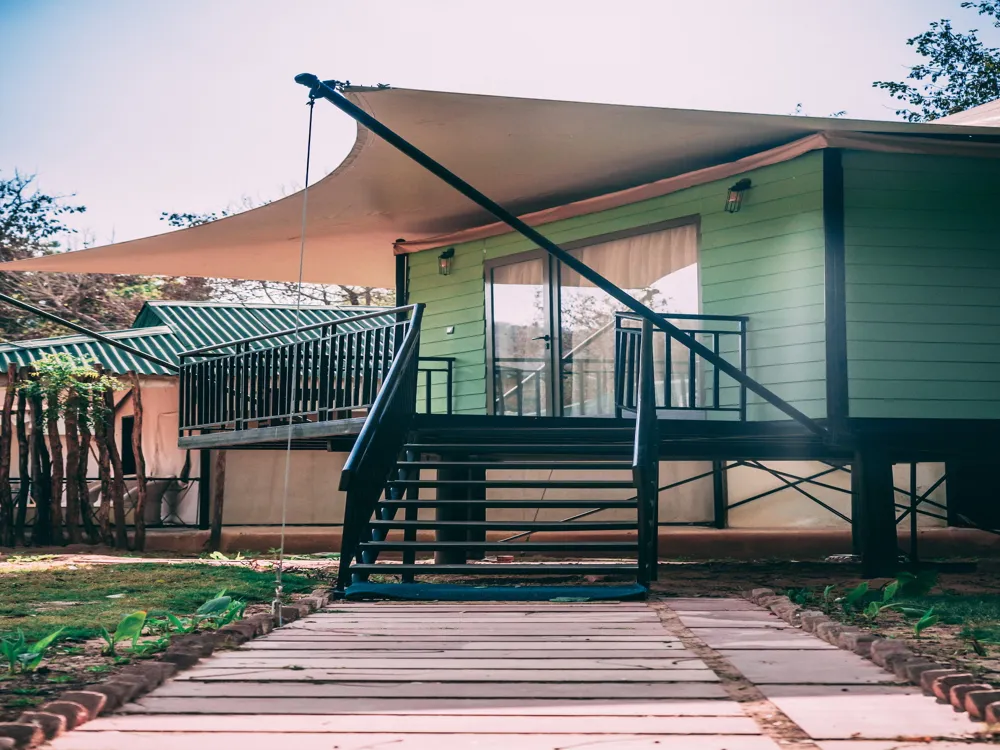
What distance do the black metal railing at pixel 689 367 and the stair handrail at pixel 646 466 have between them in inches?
49.0

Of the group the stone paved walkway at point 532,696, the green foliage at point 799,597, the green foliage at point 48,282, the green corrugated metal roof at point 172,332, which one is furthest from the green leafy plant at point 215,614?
the green foliage at point 48,282

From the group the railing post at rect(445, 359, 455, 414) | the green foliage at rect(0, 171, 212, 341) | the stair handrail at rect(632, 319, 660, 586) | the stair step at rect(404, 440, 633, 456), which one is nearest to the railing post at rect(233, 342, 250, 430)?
the railing post at rect(445, 359, 455, 414)

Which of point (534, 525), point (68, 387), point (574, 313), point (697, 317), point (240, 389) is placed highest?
point (574, 313)

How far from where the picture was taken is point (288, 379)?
8523mm

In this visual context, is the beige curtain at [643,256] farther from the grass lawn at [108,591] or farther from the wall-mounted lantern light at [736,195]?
the grass lawn at [108,591]

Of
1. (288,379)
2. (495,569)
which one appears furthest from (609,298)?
(495,569)

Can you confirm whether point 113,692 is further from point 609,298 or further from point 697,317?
point 609,298

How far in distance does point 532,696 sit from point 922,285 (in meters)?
6.18

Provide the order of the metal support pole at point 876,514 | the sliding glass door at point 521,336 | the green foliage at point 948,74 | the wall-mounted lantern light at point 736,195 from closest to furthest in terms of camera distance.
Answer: the metal support pole at point 876,514
the wall-mounted lantern light at point 736,195
the sliding glass door at point 521,336
the green foliage at point 948,74

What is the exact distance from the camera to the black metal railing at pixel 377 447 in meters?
5.82

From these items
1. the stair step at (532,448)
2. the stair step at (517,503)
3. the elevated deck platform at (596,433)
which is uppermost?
the elevated deck platform at (596,433)

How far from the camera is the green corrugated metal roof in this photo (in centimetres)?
1452

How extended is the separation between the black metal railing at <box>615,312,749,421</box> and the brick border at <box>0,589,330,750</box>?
4846mm

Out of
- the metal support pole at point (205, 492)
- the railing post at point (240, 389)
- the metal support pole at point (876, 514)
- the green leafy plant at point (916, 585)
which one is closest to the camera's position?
the green leafy plant at point (916, 585)
